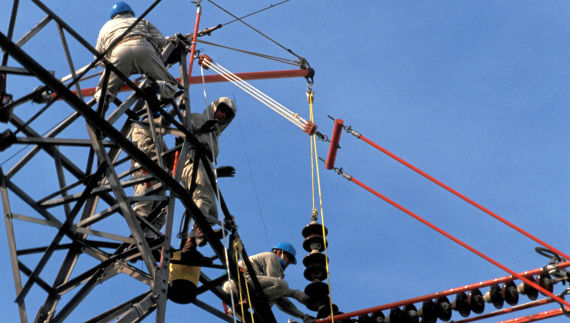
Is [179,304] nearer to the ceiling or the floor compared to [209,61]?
nearer to the floor

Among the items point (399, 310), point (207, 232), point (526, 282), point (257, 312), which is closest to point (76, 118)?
point (207, 232)

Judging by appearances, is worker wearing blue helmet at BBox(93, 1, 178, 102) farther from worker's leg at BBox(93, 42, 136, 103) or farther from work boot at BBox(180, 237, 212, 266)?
work boot at BBox(180, 237, 212, 266)

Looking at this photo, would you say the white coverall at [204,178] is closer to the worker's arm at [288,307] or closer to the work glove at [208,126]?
the work glove at [208,126]

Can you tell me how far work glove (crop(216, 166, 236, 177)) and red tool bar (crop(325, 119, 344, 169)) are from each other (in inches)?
61.3

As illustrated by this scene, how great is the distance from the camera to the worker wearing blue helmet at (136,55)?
503 inches

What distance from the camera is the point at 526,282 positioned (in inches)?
471

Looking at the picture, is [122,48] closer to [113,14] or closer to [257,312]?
[113,14]

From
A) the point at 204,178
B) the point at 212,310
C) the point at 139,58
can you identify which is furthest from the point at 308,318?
the point at 139,58

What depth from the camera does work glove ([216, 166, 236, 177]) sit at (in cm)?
1341

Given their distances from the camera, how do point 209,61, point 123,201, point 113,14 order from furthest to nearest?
point 209,61 < point 113,14 < point 123,201

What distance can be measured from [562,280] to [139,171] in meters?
5.85

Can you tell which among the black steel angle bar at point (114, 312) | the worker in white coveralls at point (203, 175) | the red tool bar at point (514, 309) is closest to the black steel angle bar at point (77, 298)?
the black steel angle bar at point (114, 312)

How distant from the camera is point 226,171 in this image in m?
13.4

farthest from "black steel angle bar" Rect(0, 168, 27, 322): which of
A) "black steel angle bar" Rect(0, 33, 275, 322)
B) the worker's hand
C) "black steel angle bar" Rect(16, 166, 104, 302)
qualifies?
the worker's hand
